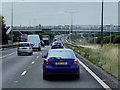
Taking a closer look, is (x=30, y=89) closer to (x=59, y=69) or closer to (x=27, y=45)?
(x=59, y=69)

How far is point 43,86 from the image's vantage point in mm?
10859

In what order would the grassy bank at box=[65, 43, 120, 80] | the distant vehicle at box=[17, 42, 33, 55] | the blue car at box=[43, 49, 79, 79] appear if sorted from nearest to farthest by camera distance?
the blue car at box=[43, 49, 79, 79] < the grassy bank at box=[65, 43, 120, 80] < the distant vehicle at box=[17, 42, 33, 55]

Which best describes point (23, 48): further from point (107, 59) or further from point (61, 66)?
point (61, 66)

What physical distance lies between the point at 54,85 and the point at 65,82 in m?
0.90

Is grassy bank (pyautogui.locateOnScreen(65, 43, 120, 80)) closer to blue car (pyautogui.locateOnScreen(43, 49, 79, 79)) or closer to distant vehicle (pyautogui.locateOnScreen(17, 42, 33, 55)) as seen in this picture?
blue car (pyautogui.locateOnScreen(43, 49, 79, 79))

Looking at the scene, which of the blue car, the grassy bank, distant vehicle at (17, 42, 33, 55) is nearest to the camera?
the blue car

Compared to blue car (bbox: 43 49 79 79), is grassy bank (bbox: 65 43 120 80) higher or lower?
lower

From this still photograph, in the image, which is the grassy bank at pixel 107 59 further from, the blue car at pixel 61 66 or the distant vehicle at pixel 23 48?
the distant vehicle at pixel 23 48

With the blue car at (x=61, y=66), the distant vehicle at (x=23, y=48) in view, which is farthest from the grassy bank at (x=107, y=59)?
the distant vehicle at (x=23, y=48)

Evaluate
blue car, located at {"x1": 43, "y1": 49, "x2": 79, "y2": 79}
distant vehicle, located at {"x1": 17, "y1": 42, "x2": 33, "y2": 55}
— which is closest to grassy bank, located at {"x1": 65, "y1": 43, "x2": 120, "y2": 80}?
blue car, located at {"x1": 43, "y1": 49, "x2": 79, "y2": 79}

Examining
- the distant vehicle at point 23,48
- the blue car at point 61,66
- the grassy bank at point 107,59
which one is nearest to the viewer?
the blue car at point 61,66

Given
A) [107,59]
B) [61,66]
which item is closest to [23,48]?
[107,59]

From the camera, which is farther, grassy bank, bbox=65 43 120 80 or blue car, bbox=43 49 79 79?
grassy bank, bbox=65 43 120 80

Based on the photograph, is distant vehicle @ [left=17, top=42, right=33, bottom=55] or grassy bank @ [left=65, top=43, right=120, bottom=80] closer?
grassy bank @ [left=65, top=43, right=120, bottom=80]
